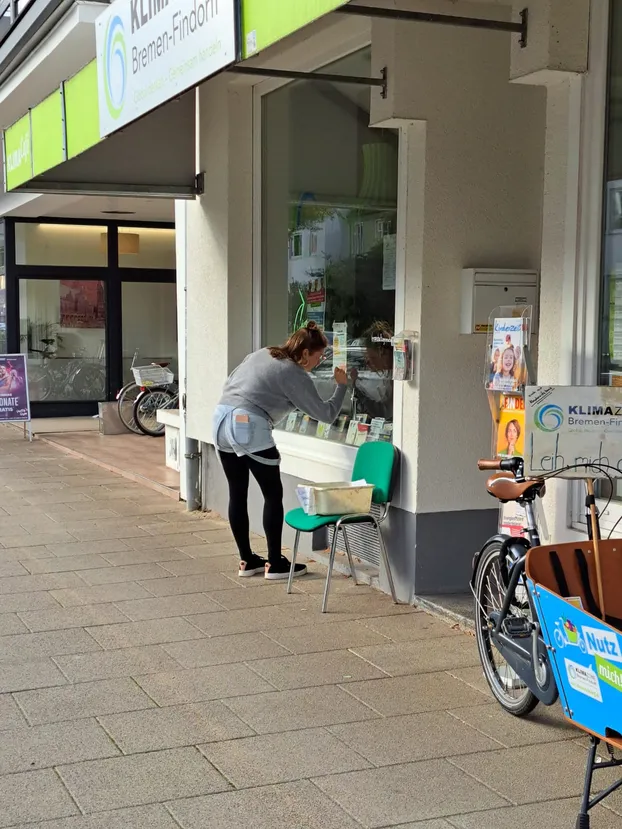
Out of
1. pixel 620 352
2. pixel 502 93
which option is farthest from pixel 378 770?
pixel 502 93

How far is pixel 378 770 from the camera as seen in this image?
12.5ft

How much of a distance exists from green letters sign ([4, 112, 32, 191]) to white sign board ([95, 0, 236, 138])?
77.5 inches

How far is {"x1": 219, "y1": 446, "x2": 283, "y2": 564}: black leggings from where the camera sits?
653 cm

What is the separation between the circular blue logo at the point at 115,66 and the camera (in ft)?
19.7

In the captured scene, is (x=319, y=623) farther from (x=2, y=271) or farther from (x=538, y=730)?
(x=2, y=271)

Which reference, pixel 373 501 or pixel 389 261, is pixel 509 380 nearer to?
pixel 373 501

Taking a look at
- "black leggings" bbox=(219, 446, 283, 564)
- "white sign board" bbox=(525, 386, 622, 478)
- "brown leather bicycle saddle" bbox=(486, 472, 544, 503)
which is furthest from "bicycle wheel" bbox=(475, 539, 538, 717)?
"black leggings" bbox=(219, 446, 283, 564)

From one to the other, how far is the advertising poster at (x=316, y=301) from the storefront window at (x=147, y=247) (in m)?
9.27

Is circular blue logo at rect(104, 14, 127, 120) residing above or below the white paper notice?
above

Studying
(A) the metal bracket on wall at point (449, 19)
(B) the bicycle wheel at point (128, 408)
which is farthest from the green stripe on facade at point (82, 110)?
(B) the bicycle wheel at point (128, 408)

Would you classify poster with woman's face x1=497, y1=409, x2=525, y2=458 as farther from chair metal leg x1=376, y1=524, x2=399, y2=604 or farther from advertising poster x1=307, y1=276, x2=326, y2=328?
advertising poster x1=307, y1=276, x2=326, y2=328

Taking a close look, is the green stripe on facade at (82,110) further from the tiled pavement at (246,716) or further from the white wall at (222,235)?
the tiled pavement at (246,716)

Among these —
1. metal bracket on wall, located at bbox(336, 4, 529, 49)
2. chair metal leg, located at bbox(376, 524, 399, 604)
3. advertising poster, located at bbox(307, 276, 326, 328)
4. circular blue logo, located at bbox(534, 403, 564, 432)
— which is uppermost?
metal bracket on wall, located at bbox(336, 4, 529, 49)

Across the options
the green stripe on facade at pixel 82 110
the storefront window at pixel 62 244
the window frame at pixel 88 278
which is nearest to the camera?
the green stripe on facade at pixel 82 110
